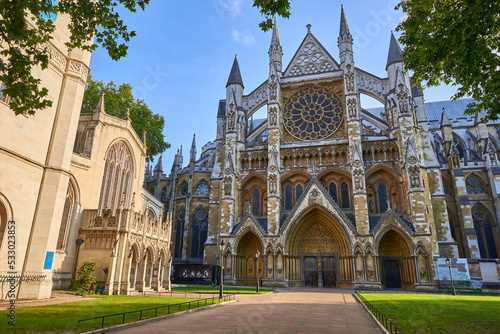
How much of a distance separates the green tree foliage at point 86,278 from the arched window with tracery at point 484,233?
39627 millimetres

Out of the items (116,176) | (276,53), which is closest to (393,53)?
(276,53)

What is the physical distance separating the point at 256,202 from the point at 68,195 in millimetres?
19654

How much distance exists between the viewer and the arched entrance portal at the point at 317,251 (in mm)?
29484

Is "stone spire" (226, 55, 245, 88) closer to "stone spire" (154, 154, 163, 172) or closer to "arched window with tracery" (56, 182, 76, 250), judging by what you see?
"stone spire" (154, 154, 163, 172)

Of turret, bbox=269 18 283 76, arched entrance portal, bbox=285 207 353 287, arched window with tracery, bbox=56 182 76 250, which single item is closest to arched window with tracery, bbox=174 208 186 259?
arched entrance portal, bbox=285 207 353 287

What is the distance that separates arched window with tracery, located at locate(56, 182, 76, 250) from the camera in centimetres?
1686

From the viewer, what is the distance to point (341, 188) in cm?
3216

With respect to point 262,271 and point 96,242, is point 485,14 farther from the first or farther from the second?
point 262,271

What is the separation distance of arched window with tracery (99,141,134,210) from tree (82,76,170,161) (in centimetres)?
739

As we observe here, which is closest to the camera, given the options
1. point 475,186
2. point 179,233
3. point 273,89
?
point 273,89

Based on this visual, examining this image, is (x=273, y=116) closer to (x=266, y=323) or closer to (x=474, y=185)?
(x=474, y=185)

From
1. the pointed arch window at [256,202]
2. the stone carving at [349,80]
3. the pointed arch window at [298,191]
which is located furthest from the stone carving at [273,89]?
the pointed arch window at [256,202]

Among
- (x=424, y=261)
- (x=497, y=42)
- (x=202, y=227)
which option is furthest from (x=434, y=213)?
(x=202, y=227)

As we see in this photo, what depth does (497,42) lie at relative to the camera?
9906mm
